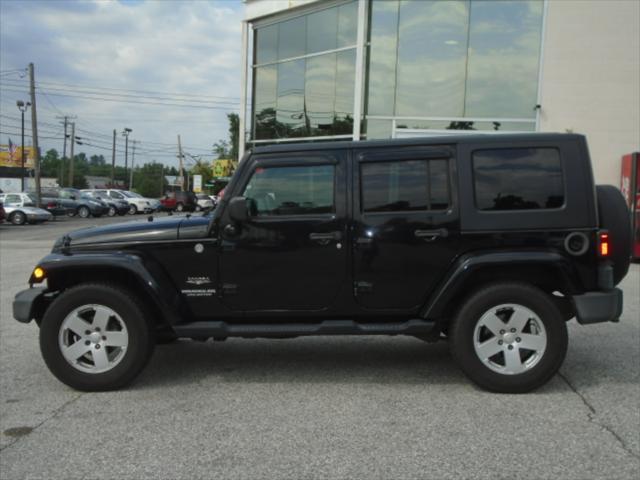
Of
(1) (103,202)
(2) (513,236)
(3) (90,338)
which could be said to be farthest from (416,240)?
(1) (103,202)

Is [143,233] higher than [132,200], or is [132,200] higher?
[143,233]

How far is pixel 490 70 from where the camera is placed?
1827 cm

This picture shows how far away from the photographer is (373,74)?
64.2 ft

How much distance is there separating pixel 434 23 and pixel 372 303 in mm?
16345

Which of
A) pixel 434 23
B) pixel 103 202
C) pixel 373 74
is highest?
pixel 434 23

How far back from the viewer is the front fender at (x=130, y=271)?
4.41m

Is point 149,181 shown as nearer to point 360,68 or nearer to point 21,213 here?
point 21,213

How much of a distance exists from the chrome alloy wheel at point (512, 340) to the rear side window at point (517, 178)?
2.65 feet

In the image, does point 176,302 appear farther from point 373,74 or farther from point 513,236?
point 373,74

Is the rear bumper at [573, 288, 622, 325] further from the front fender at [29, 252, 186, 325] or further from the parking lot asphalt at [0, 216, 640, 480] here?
the front fender at [29, 252, 186, 325]

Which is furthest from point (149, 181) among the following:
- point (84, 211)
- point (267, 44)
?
point (267, 44)

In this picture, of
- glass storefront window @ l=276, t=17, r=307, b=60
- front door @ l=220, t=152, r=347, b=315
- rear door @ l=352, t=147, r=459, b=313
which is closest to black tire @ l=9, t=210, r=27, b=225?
glass storefront window @ l=276, t=17, r=307, b=60

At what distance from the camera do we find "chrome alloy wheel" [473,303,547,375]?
4.34 meters

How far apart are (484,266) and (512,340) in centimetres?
61
